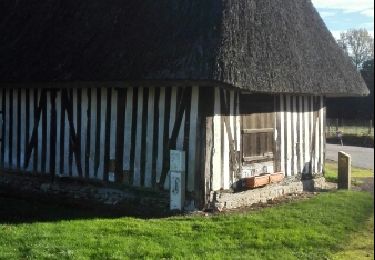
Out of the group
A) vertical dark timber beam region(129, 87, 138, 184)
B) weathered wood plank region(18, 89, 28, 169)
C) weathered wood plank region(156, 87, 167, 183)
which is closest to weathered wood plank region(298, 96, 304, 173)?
weathered wood plank region(156, 87, 167, 183)

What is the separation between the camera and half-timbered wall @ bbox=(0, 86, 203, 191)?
975 centimetres

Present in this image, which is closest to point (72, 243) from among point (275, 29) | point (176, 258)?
point (176, 258)

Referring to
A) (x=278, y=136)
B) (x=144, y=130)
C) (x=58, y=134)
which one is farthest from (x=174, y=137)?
(x=58, y=134)

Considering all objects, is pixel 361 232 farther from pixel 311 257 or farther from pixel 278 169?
pixel 278 169

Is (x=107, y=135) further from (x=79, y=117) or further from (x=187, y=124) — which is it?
(x=187, y=124)

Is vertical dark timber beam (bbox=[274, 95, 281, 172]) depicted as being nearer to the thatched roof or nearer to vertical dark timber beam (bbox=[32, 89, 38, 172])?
the thatched roof

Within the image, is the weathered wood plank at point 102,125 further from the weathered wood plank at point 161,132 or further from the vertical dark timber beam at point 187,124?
the vertical dark timber beam at point 187,124

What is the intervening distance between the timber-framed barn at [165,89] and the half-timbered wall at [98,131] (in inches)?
0.9

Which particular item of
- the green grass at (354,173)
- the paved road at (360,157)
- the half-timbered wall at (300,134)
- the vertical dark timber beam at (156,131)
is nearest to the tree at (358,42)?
the paved road at (360,157)

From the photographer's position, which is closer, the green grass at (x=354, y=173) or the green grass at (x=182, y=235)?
the green grass at (x=182, y=235)

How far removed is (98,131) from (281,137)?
13.2 feet

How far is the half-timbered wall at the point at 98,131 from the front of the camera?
9750 millimetres

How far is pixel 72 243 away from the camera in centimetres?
712

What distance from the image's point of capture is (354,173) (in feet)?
55.5
